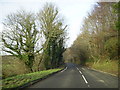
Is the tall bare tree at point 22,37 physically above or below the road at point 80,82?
above

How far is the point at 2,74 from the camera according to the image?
22031 millimetres

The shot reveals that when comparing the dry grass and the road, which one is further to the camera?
the dry grass

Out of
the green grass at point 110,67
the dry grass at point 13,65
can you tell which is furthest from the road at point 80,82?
the dry grass at point 13,65

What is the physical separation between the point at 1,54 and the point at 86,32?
2211 cm

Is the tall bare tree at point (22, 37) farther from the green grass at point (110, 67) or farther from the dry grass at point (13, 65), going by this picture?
the green grass at point (110, 67)

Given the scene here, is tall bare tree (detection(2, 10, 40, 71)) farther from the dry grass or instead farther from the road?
the road

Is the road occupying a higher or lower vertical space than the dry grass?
lower

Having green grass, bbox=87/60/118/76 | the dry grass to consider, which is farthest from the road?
the dry grass

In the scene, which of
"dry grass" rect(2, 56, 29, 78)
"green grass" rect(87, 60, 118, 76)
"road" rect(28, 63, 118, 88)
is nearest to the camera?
"road" rect(28, 63, 118, 88)

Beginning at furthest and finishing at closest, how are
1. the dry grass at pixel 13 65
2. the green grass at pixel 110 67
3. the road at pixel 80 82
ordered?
the dry grass at pixel 13 65 < the green grass at pixel 110 67 < the road at pixel 80 82

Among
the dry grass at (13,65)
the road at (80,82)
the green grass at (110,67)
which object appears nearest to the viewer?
the road at (80,82)

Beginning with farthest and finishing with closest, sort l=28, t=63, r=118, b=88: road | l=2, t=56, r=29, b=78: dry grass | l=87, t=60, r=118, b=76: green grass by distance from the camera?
1. l=2, t=56, r=29, b=78: dry grass
2. l=87, t=60, r=118, b=76: green grass
3. l=28, t=63, r=118, b=88: road

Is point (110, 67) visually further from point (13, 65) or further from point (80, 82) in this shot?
point (13, 65)

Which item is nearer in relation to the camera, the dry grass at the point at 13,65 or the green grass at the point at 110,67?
the green grass at the point at 110,67
